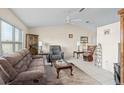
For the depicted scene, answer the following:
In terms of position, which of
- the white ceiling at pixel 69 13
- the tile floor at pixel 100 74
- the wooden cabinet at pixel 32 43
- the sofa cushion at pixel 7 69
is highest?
the white ceiling at pixel 69 13

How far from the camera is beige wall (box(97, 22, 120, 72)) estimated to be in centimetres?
539

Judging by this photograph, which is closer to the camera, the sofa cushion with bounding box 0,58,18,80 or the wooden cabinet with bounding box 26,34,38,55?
the sofa cushion with bounding box 0,58,18,80

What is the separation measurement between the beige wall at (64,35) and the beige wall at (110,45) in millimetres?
3570

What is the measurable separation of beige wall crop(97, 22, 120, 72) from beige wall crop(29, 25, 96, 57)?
11.7 feet

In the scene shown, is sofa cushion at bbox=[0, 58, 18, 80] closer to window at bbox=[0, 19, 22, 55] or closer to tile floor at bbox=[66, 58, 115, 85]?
window at bbox=[0, 19, 22, 55]

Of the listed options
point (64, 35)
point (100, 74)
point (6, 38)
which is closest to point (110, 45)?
point (100, 74)

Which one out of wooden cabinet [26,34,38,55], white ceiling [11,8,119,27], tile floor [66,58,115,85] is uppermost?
white ceiling [11,8,119,27]

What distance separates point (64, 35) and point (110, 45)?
15.7 feet

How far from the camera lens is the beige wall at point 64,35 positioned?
1002cm

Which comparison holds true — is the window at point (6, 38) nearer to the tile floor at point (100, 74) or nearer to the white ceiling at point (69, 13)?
the white ceiling at point (69, 13)

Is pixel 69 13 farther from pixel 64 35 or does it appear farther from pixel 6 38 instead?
pixel 64 35

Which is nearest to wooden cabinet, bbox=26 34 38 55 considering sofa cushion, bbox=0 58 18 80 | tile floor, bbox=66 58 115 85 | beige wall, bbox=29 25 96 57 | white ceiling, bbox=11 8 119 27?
beige wall, bbox=29 25 96 57

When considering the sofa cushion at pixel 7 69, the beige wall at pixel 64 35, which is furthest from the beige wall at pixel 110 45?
the sofa cushion at pixel 7 69
